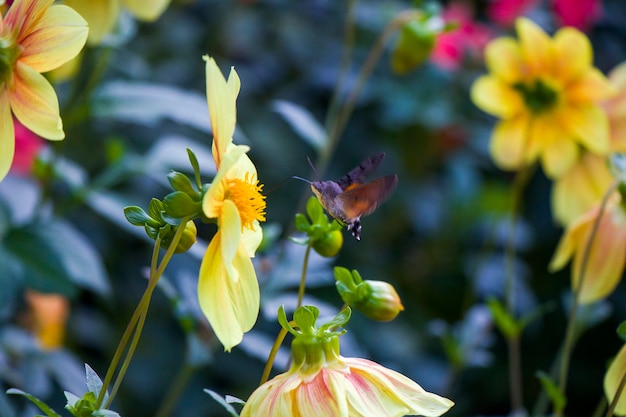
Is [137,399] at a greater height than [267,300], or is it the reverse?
[267,300]

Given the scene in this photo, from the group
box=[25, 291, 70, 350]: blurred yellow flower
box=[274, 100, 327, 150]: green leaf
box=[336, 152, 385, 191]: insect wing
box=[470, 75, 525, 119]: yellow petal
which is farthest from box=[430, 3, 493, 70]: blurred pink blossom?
box=[336, 152, 385, 191]: insect wing

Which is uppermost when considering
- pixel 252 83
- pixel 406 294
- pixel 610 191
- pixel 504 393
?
pixel 610 191

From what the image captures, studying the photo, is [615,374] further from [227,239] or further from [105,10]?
[105,10]

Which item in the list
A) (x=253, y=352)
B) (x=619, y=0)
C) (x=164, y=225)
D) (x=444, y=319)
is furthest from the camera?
(x=619, y=0)

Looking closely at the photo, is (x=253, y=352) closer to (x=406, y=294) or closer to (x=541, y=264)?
(x=406, y=294)

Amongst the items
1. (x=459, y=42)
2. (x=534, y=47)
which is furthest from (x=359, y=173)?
(x=459, y=42)

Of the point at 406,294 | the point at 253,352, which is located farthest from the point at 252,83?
the point at 253,352

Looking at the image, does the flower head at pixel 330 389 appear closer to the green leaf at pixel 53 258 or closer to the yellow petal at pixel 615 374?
the yellow petal at pixel 615 374
